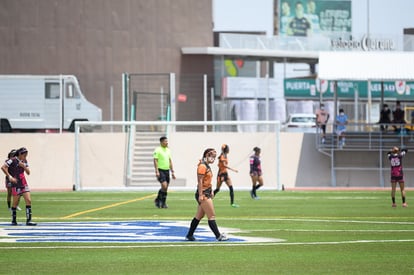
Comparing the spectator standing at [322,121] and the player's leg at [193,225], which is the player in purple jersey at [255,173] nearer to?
the spectator standing at [322,121]

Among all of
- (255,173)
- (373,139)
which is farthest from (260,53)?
(255,173)

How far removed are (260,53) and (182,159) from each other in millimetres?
18632

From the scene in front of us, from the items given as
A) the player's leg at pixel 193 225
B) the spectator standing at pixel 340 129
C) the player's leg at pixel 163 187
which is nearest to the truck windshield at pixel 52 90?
the spectator standing at pixel 340 129

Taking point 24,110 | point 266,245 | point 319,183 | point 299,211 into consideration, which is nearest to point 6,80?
point 24,110

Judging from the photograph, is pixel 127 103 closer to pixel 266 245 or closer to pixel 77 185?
pixel 77 185

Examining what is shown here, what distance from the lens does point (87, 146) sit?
4212 centimetres

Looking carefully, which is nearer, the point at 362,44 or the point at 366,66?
the point at 366,66

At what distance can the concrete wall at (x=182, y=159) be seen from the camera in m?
41.9

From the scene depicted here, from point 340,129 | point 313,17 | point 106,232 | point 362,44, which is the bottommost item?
point 106,232

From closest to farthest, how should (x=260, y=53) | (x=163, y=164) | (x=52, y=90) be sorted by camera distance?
(x=163, y=164)
(x=52, y=90)
(x=260, y=53)

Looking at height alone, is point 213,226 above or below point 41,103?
below

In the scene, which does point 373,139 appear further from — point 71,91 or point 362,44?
point 362,44

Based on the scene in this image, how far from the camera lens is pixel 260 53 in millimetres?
59562

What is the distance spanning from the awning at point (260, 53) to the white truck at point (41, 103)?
464 inches
